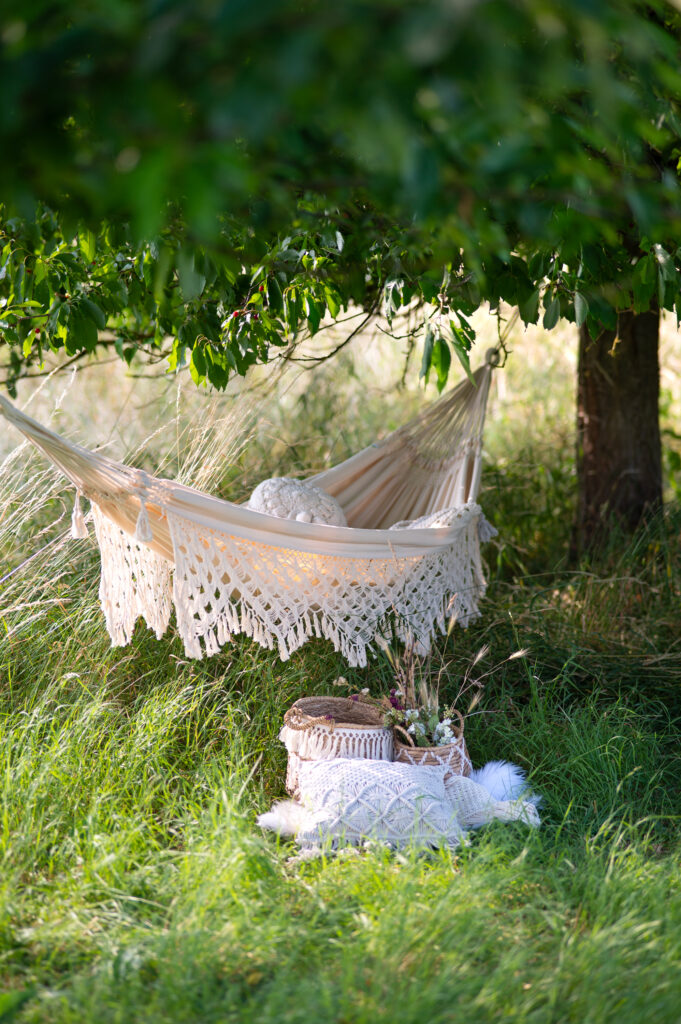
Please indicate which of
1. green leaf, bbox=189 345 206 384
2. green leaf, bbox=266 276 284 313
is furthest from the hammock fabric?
green leaf, bbox=266 276 284 313

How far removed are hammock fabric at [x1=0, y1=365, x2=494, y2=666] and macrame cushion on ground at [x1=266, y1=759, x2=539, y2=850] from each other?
32 cm

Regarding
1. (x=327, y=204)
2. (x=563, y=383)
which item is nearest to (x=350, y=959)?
(x=327, y=204)

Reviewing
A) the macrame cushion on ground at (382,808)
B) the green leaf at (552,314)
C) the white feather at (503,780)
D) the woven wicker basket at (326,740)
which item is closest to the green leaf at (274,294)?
the green leaf at (552,314)

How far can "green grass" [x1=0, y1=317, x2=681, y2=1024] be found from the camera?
1.28 meters

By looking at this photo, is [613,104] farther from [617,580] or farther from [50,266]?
[617,580]

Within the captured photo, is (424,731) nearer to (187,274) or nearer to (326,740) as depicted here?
(326,740)

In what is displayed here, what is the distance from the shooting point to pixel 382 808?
1.75m

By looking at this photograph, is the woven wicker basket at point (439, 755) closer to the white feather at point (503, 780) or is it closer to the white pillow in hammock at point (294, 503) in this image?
the white feather at point (503, 780)

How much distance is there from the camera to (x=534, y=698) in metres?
2.27

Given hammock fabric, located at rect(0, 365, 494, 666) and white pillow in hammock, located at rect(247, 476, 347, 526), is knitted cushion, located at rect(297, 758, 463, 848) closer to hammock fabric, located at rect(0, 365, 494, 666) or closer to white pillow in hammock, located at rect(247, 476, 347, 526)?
hammock fabric, located at rect(0, 365, 494, 666)

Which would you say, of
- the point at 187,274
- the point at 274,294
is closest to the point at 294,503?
the point at 274,294

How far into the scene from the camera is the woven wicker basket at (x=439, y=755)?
1978 mm

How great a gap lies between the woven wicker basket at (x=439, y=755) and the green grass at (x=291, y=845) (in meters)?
0.20

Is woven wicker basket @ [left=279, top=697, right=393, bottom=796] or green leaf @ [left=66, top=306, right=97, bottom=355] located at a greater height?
green leaf @ [left=66, top=306, right=97, bottom=355]
